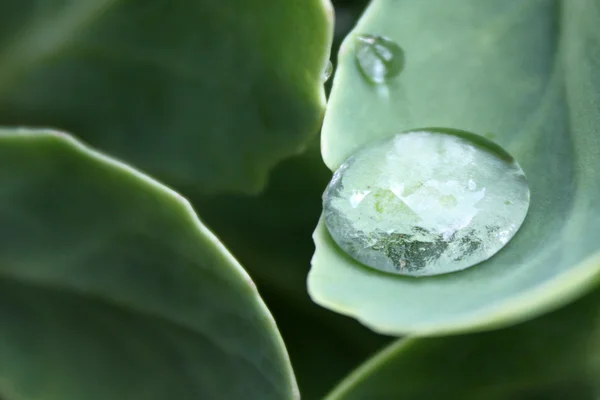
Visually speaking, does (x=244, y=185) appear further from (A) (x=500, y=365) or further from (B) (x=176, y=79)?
(A) (x=500, y=365)

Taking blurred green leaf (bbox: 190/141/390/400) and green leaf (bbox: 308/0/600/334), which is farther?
blurred green leaf (bbox: 190/141/390/400)

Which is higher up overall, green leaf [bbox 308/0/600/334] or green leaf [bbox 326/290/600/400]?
green leaf [bbox 308/0/600/334]

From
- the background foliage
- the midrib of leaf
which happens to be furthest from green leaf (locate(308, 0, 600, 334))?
the midrib of leaf

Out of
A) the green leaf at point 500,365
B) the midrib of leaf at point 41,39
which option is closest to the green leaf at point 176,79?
the midrib of leaf at point 41,39

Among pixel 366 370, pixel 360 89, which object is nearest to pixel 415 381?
pixel 366 370

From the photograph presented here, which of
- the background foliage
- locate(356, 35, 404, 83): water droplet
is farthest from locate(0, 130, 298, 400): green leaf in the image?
locate(356, 35, 404, 83): water droplet

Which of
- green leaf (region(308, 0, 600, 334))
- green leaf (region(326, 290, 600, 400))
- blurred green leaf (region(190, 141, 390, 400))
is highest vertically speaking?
green leaf (region(308, 0, 600, 334))

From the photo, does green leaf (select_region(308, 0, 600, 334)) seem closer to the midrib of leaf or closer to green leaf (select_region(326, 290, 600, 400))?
green leaf (select_region(326, 290, 600, 400))
